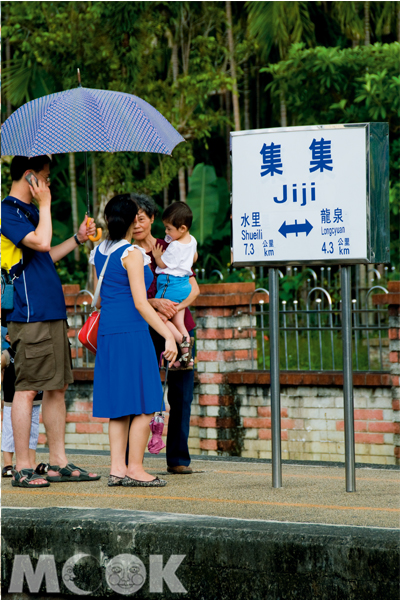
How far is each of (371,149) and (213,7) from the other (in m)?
14.5

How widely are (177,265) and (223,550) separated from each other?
241cm

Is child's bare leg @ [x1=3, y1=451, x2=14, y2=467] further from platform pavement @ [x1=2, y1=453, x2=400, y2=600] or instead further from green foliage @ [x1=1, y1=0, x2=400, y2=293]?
green foliage @ [x1=1, y1=0, x2=400, y2=293]

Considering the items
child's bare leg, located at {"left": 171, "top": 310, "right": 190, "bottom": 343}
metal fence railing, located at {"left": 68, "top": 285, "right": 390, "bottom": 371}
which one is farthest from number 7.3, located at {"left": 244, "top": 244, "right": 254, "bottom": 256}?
metal fence railing, located at {"left": 68, "top": 285, "right": 390, "bottom": 371}

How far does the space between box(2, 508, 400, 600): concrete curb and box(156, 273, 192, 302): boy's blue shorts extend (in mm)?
1932

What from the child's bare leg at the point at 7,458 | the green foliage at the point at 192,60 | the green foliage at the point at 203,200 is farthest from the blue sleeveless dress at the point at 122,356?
the green foliage at the point at 203,200

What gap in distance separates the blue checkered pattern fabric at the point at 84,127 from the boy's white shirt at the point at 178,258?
66cm

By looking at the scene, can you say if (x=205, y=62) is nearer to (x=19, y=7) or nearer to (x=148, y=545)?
(x=19, y=7)

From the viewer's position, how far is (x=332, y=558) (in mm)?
4012

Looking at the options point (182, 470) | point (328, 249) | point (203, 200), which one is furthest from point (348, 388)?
point (203, 200)

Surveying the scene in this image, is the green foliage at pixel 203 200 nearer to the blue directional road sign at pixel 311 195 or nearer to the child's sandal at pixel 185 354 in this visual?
the child's sandal at pixel 185 354

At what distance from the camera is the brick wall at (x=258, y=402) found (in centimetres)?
898

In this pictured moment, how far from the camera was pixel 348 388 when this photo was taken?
5.45 meters

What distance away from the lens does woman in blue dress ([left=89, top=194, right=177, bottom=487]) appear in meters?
5.55

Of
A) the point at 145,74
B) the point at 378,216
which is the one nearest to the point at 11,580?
the point at 378,216
